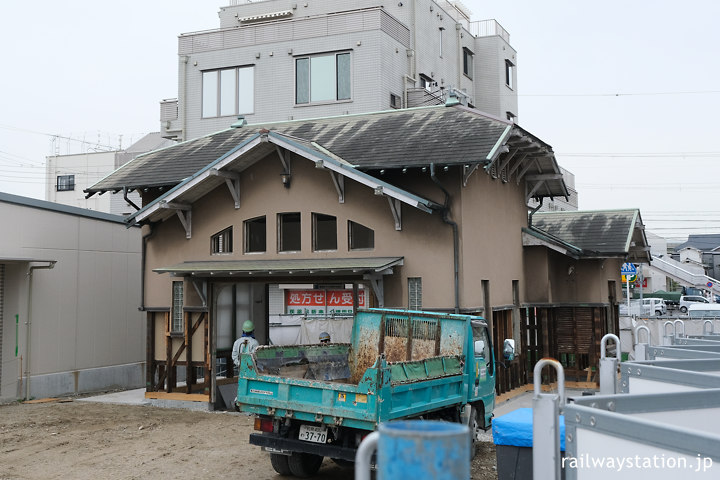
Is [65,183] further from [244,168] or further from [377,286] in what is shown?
[377,286]

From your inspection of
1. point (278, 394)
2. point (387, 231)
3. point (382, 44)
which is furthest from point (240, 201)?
point (382, 44)

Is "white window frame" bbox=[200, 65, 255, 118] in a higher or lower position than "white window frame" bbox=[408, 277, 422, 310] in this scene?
higher

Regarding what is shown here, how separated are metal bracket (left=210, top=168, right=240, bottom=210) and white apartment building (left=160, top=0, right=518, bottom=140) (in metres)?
14.8

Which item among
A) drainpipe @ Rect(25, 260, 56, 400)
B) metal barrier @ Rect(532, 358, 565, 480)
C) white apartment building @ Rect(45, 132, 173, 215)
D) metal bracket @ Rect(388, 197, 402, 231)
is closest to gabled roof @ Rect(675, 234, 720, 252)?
white apartment building @ Rect(45, 132, 173, 215)

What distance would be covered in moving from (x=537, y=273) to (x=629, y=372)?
15.0 metres

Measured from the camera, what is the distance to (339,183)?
16.5 metres

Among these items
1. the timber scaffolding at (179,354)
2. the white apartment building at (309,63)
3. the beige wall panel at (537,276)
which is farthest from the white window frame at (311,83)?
the timber scaffolding at (179,354)

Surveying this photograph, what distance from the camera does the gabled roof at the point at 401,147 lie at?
51.3ft

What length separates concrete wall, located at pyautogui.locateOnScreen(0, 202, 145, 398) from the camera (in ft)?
61.2

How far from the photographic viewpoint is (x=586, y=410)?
3711 millimetres

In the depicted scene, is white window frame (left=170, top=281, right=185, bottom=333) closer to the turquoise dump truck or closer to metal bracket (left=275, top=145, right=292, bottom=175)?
metal bracket (left=275, top=145, right=292, bottom=175)

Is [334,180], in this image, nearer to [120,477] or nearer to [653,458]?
[120,477]

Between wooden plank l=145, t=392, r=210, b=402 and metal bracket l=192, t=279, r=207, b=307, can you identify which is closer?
metal bracket l=192, t=279, r=207, b=307

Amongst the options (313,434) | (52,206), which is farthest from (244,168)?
(313,434)
